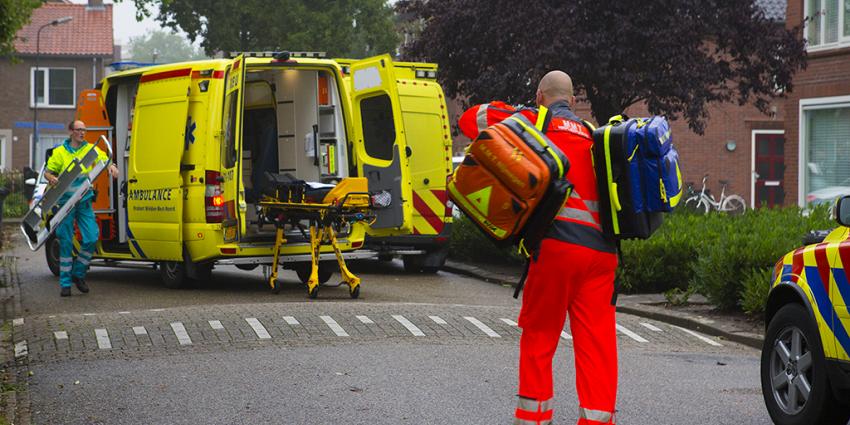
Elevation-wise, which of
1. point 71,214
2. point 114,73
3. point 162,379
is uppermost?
point 114,73

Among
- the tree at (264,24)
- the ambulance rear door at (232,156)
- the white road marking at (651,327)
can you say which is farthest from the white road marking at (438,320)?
the tree at (264,24)

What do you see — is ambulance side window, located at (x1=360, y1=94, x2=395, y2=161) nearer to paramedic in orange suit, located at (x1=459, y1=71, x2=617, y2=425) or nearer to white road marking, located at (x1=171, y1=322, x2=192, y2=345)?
white road marking, located at (x1=171, y1=322, x2=192, y2=345)

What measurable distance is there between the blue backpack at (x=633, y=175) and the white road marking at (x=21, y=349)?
509 centimetres

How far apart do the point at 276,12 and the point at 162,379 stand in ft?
130

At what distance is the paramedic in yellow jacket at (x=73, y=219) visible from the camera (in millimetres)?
13289

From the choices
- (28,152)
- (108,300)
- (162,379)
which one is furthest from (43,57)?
(162,379)

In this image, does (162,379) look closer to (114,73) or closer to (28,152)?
(114,73)

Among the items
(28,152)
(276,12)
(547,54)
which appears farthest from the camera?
(28,152)

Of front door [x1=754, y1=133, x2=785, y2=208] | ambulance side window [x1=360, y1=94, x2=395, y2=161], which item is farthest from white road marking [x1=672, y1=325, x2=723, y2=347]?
front door [x1=754, y1=133, x2=785, y2=208]

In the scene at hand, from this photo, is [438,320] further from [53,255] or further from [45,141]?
[45,141]

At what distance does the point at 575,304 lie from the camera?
5.89 metres

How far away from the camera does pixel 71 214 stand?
43.5 ft

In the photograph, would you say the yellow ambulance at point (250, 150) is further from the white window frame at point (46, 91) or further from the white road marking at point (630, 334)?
the white window frame at point (46, 91)

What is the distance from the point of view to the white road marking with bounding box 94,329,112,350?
31.0ft
